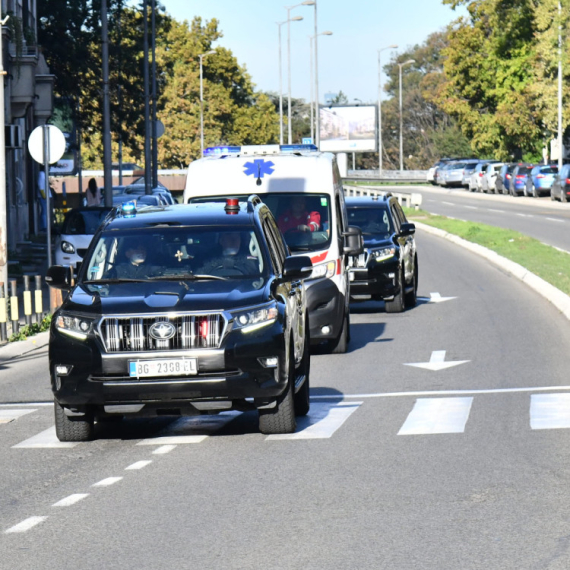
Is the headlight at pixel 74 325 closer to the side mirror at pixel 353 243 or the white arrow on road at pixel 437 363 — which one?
the white arrow on road at pixel 437 363

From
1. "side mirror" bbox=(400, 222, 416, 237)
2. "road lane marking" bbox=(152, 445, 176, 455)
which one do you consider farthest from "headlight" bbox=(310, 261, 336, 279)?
"road lane marking" bbox=(152, 445, 176, 455)

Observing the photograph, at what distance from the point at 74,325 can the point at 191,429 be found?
5.19ft

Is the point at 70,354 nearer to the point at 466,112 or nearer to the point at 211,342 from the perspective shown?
the point at 211,342

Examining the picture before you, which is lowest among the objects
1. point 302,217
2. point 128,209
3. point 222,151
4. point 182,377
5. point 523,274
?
point 523,274

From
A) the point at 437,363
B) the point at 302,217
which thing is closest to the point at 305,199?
the point at 302,217

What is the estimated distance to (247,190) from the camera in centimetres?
1633

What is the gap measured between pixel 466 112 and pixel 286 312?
7595cm

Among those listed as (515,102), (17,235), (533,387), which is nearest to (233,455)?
(533,387)

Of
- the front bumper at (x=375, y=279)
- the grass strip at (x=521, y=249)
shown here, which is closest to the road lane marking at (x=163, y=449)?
the front bumper at (x=375, y=279)

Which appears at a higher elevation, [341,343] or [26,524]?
[26,524]

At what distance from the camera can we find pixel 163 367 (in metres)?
9.38

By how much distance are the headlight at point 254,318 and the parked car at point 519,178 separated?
193ft

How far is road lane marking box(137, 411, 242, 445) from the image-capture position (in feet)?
33.0

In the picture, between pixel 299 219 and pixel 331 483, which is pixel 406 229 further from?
pixel 331 483
